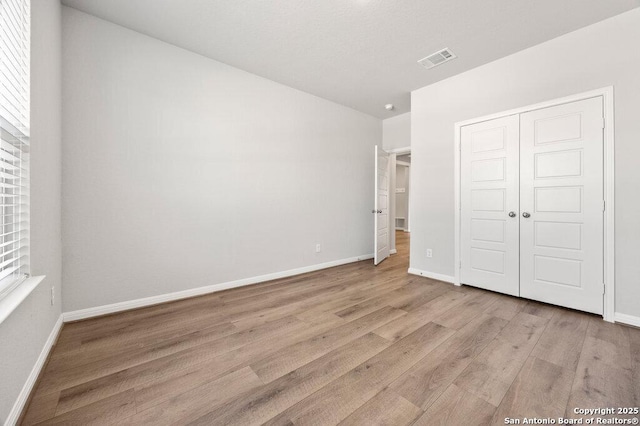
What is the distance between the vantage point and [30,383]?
1.43 meters

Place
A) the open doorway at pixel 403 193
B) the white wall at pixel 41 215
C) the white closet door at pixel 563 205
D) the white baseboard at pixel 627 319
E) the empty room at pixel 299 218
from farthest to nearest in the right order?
1. the open doorway at pixel 403 193
2. the white closet door at pixel 563 205
3. the white baseboard at pixel 627 319
4. the empty room at pixel 299 218
5. the white wall at pixel 41 215

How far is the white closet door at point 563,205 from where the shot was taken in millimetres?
2490

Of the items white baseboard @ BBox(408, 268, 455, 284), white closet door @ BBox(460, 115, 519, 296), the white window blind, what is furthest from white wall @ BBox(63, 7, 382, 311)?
white closet door @ BBox(460, 115, 519, 296)

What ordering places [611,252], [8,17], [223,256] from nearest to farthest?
1. [8,17]
2. [611,252]
3. [223,256]

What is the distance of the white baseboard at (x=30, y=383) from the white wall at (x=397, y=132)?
521 centimetres

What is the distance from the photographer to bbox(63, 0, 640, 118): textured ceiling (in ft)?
7.51

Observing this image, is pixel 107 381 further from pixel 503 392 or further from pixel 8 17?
pixel 503 392

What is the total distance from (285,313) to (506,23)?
140 inches

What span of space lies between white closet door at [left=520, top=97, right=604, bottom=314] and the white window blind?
4204 millimetres

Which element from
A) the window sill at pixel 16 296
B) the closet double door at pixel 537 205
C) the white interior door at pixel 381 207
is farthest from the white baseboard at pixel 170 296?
the closet double door at pixel 537 205

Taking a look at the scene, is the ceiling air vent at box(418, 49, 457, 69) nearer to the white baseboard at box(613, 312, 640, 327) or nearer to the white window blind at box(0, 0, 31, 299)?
the white baseboard at box(613, 312, 640, 327)

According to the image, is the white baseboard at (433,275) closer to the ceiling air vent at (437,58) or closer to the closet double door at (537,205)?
the closet double door at (537,205)

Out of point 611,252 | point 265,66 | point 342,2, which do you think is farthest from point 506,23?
point 265,66

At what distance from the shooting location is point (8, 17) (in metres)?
1.31
